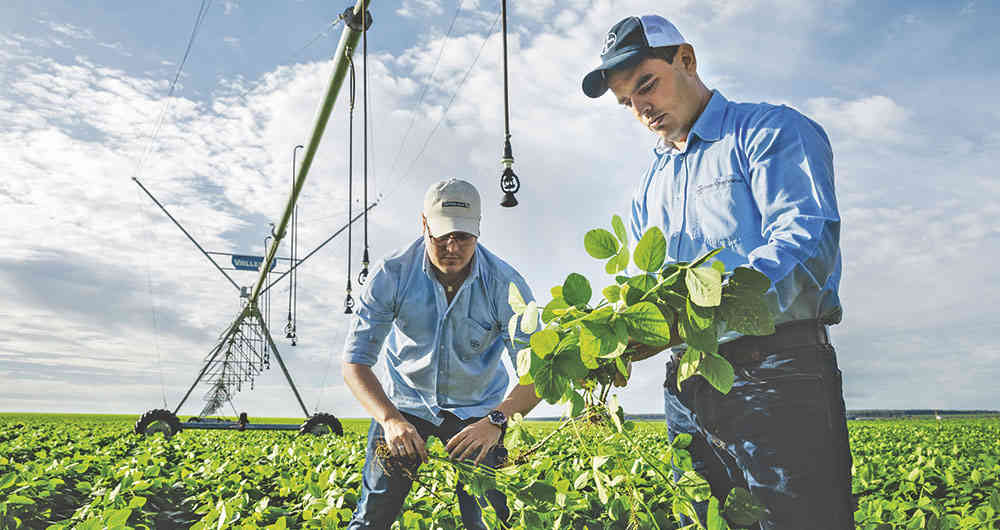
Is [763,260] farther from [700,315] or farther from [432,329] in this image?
[432,329]

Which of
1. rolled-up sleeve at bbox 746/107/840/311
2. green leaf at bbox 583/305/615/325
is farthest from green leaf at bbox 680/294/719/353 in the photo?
rolled-up sleeve at bbox 746/107/840/311

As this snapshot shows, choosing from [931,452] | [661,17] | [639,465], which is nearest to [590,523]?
[639,465]

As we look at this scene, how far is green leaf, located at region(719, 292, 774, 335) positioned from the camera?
3.07 feet

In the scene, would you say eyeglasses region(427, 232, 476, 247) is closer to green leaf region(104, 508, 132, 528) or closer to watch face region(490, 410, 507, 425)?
watch face region(490, 410, 507, 425)

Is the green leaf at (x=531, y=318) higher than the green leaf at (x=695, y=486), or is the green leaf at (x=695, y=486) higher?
the green leaf at (x=531, y=318)

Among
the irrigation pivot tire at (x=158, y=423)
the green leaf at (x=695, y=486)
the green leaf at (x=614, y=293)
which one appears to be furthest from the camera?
the irrigation pivot tire at (x=158, y=423)

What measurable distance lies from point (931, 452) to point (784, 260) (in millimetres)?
8350

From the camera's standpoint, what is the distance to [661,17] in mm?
1648

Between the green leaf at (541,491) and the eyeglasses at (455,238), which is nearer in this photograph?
the green leaf at (541,491)

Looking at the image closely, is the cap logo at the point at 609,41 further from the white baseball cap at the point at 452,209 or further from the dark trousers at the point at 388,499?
the dark trousers at the point at 388,499

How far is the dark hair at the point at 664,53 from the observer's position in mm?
1609

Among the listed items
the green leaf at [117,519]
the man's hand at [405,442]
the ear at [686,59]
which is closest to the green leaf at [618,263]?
the ear at [686,59]

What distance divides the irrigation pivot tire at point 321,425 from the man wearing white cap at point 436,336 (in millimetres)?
10159

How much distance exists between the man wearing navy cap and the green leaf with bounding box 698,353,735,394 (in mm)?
263
